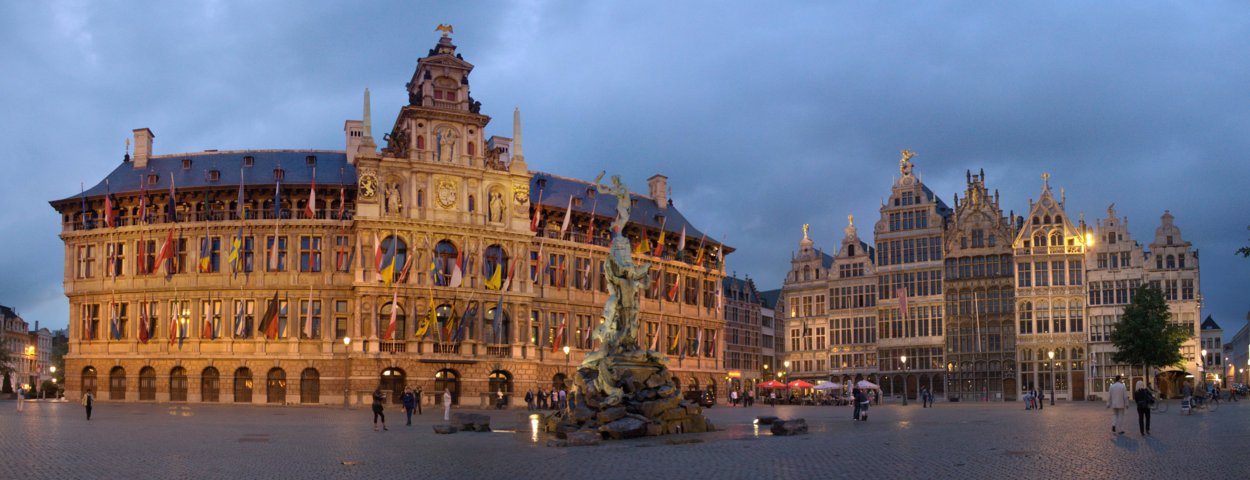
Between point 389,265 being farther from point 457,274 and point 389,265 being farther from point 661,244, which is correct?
point 661,244

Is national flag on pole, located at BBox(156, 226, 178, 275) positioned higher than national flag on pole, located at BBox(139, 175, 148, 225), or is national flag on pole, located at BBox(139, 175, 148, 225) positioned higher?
national flag on pole, located at BBox(139, 175, 148, 225)

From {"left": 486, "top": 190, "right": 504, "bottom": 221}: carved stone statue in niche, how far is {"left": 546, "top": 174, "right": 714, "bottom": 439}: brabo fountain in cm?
3255

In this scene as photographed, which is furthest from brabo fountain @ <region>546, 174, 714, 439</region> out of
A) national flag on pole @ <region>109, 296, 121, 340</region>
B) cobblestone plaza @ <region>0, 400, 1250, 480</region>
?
national flag on pole @ <region>109, 296, 121, 340</region>

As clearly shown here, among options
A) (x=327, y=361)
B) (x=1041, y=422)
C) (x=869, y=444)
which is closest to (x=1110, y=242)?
(x=1041, y=422)

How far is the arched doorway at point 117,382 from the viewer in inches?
2564

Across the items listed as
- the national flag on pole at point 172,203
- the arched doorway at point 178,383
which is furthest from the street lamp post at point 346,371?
the national flag on pole at point 172,203

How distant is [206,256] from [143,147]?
1268 cm

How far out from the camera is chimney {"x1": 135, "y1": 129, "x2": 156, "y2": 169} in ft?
231

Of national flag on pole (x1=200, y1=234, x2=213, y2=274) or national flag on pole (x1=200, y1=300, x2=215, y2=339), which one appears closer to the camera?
national flag on pole (x1=200, y1=234, x2=213, y2=274)

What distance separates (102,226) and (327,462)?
52.1m

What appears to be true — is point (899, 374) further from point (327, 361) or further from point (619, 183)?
point (619, 183)

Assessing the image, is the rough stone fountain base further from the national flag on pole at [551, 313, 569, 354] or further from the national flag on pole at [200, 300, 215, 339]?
the national flag on pole at [200, 300, 215, 339]

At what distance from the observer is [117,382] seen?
65.3 metres

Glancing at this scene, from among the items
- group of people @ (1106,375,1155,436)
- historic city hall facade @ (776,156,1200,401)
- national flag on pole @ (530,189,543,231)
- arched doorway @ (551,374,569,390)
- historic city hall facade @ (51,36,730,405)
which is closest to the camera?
group of people @ (1106,375,1155,436)
